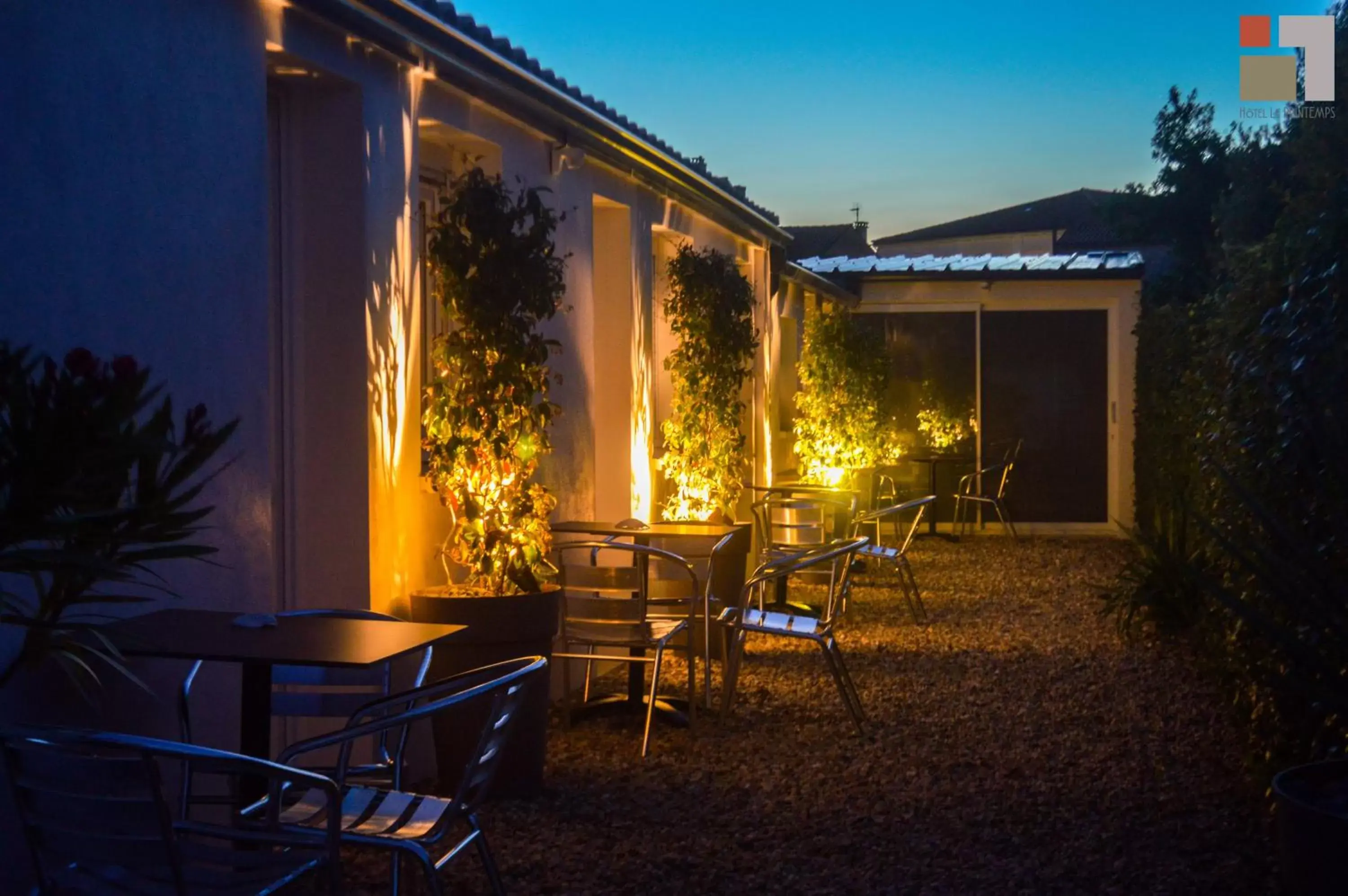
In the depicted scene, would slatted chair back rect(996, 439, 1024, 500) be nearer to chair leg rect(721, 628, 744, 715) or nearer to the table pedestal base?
chair leg rect(721, 628, 744, 715)

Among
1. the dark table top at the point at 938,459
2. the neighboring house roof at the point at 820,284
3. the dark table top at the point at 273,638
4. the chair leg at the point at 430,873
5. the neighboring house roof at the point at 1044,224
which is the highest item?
the neighboring house roof at the point at 1044,224

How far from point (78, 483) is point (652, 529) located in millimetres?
4302

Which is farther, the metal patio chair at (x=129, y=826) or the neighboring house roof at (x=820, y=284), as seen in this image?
the neighboring house roof at (x=820, y=284)

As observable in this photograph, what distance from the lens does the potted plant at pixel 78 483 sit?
229 centimetres

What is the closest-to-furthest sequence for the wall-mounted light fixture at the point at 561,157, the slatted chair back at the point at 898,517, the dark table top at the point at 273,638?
the dark table top at the point at 273,638 → the wall-mounted light fixture at the point at 561,157 → the slatted chair back at the point at 898,517

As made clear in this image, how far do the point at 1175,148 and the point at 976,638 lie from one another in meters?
21.4

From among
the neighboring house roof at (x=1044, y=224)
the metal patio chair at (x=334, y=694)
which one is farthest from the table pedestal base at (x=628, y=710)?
the neighboring house roof at (x=1044, y=224)

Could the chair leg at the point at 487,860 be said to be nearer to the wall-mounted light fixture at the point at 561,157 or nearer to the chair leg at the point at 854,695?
the chair leg at the point at 854,695

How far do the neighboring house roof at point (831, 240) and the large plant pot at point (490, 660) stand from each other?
28.4 m

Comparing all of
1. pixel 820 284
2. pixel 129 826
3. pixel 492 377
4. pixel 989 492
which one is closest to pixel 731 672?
pixel 492 377

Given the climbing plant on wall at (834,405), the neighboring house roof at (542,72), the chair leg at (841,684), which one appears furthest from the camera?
the climbing plant on wall at (834,405)

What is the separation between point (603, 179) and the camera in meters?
7.36

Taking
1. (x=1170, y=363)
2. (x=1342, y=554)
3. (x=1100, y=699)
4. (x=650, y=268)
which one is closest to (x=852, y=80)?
(x=1170, y=363)

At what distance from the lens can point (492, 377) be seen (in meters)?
5.03
